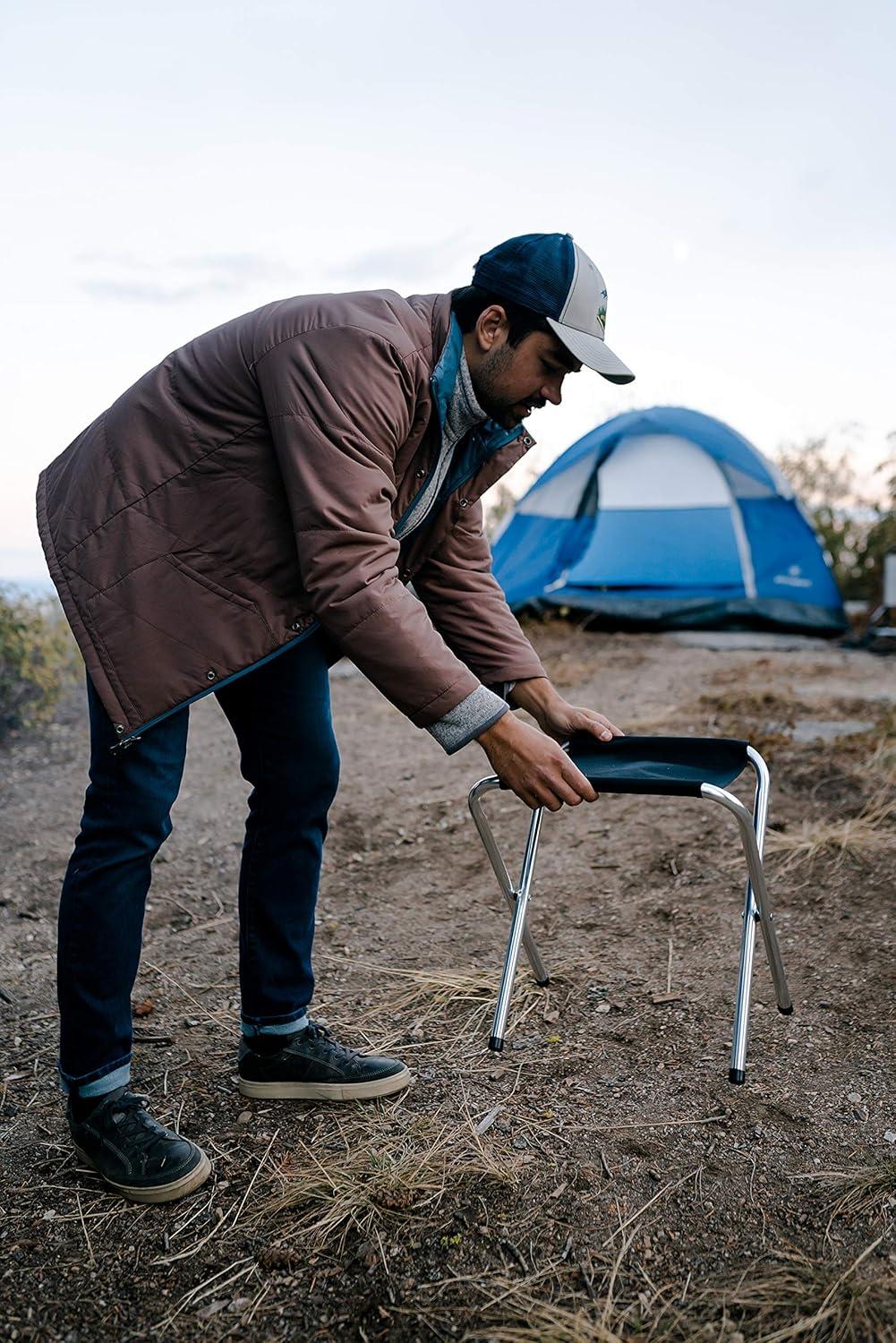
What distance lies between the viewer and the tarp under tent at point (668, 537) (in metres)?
8.84

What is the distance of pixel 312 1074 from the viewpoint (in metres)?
2.31

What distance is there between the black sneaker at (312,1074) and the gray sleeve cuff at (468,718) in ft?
2.68

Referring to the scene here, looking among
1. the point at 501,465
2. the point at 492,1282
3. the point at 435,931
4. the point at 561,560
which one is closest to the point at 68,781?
the point at 435,931

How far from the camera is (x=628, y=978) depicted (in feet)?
9.43

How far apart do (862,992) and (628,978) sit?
57 centimetres

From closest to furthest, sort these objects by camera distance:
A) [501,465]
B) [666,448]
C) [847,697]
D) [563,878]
Result: [501,465]
[563,878]
[847,697]
[666,448]

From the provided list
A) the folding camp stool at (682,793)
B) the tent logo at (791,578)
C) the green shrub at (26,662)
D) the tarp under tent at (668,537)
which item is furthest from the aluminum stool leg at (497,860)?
the tent logo at (791,578)

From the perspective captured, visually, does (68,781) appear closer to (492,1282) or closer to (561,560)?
(492,1282)

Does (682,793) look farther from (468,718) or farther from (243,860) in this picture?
(243,860)

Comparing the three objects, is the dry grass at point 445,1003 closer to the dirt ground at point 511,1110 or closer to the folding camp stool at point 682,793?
the dirt ground at point 511,1110

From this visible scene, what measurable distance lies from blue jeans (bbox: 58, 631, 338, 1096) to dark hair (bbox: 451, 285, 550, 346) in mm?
659

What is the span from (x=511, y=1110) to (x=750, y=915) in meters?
0.63

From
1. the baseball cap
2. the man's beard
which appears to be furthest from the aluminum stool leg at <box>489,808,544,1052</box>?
the baseball cap

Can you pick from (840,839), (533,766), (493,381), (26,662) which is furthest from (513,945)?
(26,662)
